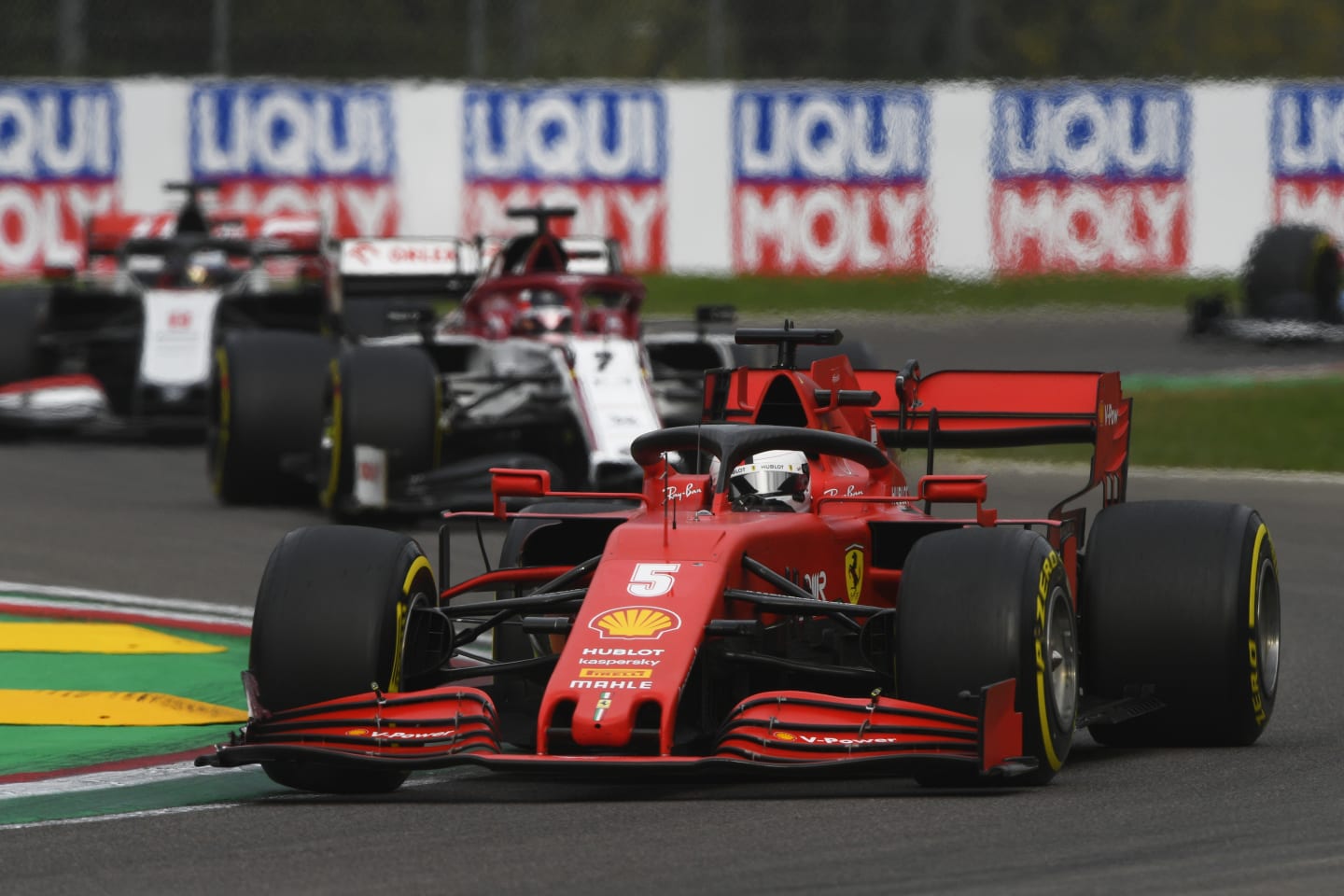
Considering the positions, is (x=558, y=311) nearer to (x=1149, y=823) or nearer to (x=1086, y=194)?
(x=1149, y=823)

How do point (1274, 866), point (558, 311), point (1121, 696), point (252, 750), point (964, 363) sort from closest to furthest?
point (1274, 866), point (252, 750), point (1121, 696), point (558, 311), point (964, 363)

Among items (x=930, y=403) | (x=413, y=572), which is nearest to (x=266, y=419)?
(x=930, y=403)

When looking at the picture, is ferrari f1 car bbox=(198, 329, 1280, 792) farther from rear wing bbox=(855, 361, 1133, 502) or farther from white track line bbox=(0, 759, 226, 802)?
rear wing bbox=(855, 361, 1133, 502)

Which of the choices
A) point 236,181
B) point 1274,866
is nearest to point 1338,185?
point 236,181

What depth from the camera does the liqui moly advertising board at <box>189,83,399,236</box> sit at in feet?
101

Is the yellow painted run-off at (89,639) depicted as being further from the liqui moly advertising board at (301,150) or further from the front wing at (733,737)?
the liqui moly advertising board at (301,150)

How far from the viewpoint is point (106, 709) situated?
9117mm

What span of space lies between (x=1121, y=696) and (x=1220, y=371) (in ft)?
57.4

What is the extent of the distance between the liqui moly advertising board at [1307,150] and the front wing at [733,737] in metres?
24.3

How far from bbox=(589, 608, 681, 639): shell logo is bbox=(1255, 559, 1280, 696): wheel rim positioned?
7.14 feet

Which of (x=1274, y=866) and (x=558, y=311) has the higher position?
(x=558, y=311)

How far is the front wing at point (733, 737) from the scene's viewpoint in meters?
6.93

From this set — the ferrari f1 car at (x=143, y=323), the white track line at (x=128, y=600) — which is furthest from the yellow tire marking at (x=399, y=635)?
the ferrari f1 car at (x=143, y=323)

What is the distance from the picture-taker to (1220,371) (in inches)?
993
